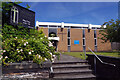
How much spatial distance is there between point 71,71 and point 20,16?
309cm

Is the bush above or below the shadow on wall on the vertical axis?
above

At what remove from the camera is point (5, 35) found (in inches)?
102

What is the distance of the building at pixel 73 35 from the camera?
21828 millimetres

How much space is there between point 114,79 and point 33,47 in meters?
2.96

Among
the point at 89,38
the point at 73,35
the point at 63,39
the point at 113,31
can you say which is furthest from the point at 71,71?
the point at 89,38

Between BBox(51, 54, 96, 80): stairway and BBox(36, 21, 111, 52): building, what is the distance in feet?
55.2

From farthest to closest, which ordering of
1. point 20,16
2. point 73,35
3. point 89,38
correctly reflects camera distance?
1. point 89,38
2. point 73,35
3. point 20,16

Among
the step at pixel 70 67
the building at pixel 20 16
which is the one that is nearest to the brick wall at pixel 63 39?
the step at pixel 70 67

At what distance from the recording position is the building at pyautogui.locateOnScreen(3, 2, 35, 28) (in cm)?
288

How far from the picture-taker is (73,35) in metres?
22.8

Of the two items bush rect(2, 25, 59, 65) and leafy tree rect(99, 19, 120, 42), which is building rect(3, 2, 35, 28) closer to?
bush rect(2, 25, 59, 65)

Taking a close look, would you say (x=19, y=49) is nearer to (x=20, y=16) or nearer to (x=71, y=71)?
(x=20, y=16)

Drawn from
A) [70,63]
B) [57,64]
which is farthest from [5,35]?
Result: [70,63]

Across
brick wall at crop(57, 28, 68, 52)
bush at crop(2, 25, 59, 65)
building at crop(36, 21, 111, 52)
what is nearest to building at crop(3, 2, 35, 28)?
bush at crop(2, 25, 59, 65)
